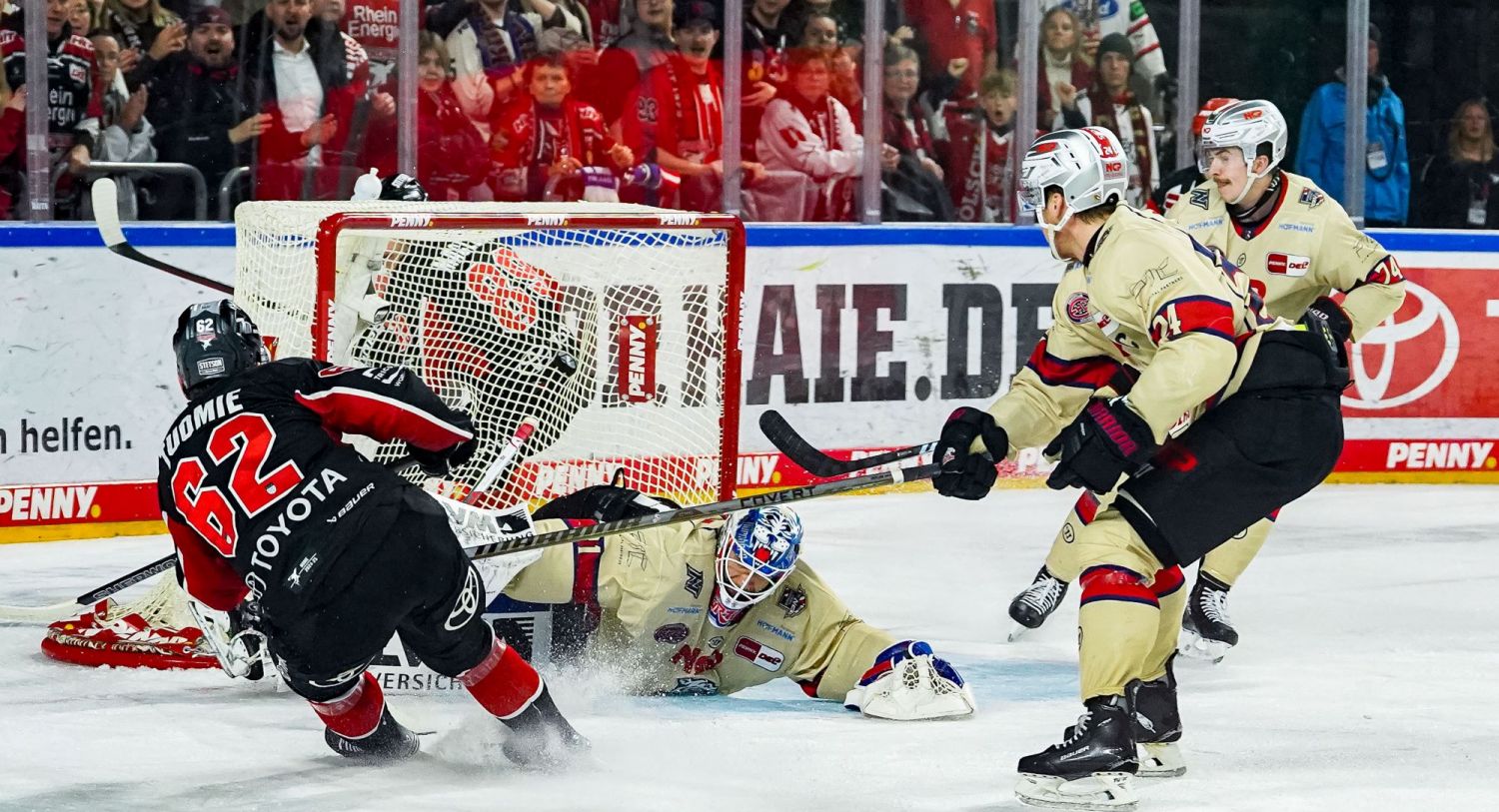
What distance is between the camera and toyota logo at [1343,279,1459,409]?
735cm

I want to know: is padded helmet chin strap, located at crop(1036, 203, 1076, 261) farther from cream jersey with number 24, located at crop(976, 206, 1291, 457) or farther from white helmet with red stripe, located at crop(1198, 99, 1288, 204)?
white helmet with red stripe, located at crop(1198, 99, 1288, 204)

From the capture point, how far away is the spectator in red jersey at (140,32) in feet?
19.4

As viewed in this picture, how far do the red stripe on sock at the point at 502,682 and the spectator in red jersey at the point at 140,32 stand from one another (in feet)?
10.2

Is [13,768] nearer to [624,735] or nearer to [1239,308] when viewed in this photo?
[624,735]

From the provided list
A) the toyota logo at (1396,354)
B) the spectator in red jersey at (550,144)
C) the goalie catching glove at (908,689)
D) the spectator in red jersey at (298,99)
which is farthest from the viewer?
the toyota logo at (1396,354)

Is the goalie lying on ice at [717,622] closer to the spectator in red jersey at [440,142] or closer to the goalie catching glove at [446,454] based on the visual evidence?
the goalie catching glove at [446,454]

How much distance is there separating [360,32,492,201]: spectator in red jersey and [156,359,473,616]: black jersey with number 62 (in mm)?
3248

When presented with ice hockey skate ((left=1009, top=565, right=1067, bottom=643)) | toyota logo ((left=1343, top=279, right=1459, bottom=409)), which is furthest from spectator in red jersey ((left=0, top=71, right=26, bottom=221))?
toyota logo ((left=1343, top=279, right=1459, bottom=409))

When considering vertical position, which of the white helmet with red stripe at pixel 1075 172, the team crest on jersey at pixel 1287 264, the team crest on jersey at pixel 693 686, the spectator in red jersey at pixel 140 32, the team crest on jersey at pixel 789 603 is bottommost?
the team crest on jersey at pixel 693 686

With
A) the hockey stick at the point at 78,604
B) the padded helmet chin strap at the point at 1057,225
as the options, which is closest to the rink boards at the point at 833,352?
the hockey stick at the point at 78,604

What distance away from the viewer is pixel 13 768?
3.64 metres

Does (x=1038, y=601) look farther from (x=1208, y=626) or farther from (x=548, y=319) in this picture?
(x=548, y=319)

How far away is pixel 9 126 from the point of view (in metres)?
5.88

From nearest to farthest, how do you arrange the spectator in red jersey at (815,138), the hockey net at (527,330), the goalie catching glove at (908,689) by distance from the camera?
the goalie catching glove at (908,689)
the hockey net at (527,330)
the spectator in red jersey at (815,138)
